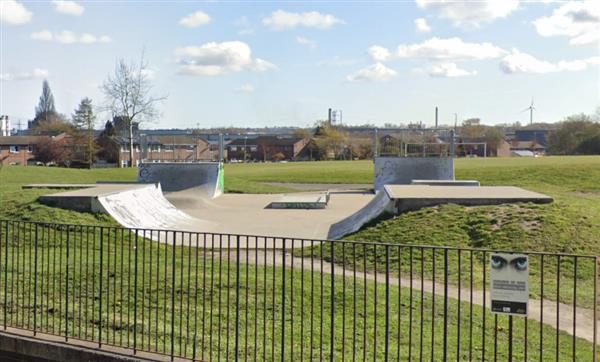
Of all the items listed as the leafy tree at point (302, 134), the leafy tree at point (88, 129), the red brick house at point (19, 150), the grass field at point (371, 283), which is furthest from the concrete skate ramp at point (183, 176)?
the leafy tree at point (302, 134)

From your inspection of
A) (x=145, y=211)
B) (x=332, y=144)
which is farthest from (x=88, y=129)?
(x=145, y=211)

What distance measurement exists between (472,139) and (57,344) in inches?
3508

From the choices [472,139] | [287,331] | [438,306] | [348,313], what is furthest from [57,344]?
[472,139]

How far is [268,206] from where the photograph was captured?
23.8m

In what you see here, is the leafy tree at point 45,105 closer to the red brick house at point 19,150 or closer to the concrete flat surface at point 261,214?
the red brick house at point 19,150

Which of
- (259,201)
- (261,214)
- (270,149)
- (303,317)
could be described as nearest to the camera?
(303,317)

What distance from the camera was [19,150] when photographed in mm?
88438

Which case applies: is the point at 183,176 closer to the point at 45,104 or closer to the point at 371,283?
the point at 371,283

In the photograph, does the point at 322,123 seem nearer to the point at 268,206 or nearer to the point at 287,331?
the point at 268,206

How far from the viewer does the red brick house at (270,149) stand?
108375mm

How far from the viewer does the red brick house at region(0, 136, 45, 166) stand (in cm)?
8688

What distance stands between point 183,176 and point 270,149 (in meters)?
80.3

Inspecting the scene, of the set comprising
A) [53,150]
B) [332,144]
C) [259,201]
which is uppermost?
[332,144]

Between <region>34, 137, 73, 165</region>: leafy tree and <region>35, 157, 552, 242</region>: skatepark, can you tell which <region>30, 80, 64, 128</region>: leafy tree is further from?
<region>35, 157, 552, 242</region>: skatepark
